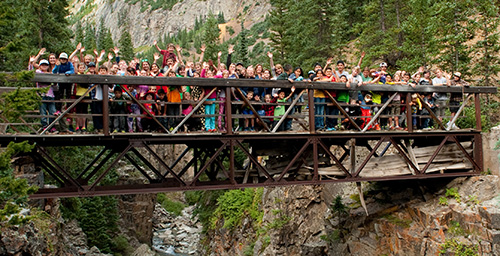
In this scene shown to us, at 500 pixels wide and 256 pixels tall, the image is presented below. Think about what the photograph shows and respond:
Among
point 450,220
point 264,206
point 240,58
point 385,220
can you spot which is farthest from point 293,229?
point 240,58

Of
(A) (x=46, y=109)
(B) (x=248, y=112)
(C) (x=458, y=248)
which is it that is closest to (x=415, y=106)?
(C) (x=458, y=248)

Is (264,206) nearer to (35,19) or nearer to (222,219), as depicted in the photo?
(222,219)

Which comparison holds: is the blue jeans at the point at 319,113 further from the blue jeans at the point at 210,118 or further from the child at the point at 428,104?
the child at the point at 428,104

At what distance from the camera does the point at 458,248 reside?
1404 cm

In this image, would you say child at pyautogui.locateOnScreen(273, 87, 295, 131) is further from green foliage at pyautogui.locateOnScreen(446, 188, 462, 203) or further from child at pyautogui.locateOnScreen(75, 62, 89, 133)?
green foliage at pyautogui.locateOnScreen(446, 188, 462, 203)

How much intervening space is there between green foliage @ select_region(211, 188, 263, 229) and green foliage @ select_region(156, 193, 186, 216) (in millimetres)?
23621

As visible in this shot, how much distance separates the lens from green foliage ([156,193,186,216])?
58.3 m

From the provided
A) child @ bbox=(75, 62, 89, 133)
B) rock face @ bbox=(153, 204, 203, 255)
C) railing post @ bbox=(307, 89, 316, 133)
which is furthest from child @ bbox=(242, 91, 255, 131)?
rock face @ bbox=(153, 204, 203, 255)

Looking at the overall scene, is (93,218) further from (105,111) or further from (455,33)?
(455,33)

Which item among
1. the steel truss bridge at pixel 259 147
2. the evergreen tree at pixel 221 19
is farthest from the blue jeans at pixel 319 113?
the evergreen tree at pixel 221 19

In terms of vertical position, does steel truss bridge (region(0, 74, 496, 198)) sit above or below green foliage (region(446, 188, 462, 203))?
above

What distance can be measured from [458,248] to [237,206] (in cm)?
2102

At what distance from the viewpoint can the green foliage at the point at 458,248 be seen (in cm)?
1385

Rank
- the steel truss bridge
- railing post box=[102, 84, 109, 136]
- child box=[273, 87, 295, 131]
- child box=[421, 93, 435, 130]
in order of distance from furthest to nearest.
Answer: child box=[421, 93, 435, 130]
child box=[273, 87, 295, 131]
the steel truss bridge
railing post box=[102, 84, 109, 136]
